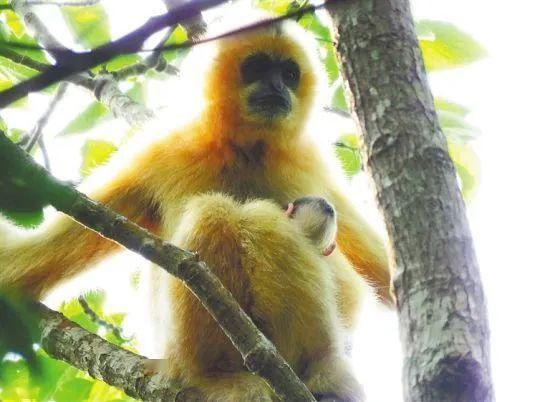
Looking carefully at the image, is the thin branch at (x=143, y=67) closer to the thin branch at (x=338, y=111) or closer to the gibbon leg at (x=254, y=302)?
the thin branch at (x=338, y=111)

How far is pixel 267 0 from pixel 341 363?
2615 mm

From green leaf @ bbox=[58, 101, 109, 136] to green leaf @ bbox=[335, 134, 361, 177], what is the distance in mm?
1808

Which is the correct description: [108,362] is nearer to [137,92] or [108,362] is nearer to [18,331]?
[18,331]

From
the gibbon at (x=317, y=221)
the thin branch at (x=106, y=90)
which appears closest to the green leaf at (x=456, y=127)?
the gibbon at (x=317, y=221)

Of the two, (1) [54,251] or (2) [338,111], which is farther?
(2) [338,111]

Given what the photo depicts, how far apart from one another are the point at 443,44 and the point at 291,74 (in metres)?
1.41

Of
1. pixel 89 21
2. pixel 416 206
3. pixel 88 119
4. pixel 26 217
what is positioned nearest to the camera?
pixel 26 217

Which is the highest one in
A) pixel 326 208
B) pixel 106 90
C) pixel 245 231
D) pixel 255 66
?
pixel 255 66

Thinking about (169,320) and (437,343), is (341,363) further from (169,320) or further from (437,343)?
(437,343)

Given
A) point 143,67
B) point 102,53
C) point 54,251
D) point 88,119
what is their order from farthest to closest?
1. point 143,67
2. point 88,119
3. point 54,251
4. point 102,53

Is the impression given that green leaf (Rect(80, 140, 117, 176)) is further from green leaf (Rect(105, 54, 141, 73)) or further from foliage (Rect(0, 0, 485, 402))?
green leaf (Rect(105, 54, 141, 73))

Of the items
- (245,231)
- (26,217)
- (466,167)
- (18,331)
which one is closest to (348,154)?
(466,167)

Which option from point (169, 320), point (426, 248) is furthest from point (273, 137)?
point (426, 248)

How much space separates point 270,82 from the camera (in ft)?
17.5
